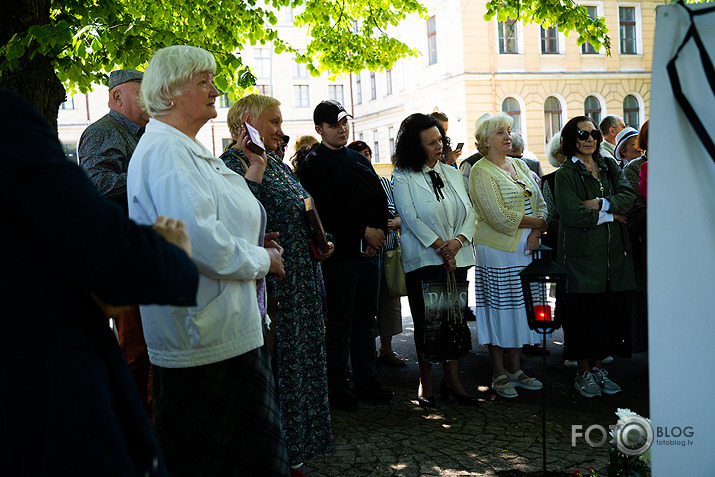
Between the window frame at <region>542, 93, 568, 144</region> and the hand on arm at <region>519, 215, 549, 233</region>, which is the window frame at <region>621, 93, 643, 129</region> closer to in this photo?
the window frame at <region>542, 93, 568, 144</region>

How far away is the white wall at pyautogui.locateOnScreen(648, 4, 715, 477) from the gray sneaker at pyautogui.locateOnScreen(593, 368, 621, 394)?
3518 millimetres

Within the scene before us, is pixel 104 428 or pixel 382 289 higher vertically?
pixel 104 428

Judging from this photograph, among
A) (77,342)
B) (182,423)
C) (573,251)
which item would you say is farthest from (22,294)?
(573,251)

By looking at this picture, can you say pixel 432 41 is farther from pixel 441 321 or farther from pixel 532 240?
pixel 441 321

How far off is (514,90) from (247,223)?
107 ft

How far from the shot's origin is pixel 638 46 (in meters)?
34.7

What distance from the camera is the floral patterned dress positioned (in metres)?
4.15

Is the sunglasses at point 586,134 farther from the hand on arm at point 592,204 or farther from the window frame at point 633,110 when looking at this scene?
the window frame at point 633,110

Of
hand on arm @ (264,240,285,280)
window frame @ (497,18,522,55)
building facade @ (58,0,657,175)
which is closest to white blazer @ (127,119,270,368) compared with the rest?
hand on arm @ (264,240,285,280)

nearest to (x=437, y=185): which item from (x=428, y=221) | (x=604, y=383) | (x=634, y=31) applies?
(x=428, y=221)

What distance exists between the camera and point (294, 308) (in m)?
4.23

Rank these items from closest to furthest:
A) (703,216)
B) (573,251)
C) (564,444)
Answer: (703,216) < (564,444) < (573,251)

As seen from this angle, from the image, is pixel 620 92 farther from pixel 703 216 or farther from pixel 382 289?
pixel 703 216

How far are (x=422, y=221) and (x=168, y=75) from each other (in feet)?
10.0
